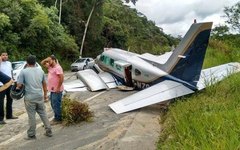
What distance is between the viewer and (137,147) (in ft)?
26.0

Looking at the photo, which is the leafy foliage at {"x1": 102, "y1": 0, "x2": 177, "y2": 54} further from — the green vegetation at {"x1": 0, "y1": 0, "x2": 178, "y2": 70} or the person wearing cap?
the person wearing cap

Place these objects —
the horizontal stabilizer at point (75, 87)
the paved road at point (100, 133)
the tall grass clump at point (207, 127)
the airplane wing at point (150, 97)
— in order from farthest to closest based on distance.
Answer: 1. the horizontal stabilizer at point (75, 87)
2. the airplane wing at point (150, 97)
3. the paved road at point (100, 133)
4. the tall grass clump at point (207, 127)

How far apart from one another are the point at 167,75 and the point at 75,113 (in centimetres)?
384

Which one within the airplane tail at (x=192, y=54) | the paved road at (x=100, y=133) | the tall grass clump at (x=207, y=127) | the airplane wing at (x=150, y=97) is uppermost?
the airplane tail at (x=192, y=54)

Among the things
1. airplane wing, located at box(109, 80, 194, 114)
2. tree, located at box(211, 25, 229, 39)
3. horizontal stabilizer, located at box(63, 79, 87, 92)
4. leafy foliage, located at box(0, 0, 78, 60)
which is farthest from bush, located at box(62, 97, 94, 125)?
leafy foliage, located at box(0, 0, 78, 60)

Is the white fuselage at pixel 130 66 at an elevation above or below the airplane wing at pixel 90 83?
above

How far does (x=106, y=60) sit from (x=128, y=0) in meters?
45.7

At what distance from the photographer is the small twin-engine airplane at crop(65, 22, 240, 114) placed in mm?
11547

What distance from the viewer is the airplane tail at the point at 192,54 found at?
12375mm

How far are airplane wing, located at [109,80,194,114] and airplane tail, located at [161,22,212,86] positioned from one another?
2.23 feet

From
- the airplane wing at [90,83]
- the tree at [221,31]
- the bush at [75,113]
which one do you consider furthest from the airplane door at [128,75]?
the tree at [221,31]

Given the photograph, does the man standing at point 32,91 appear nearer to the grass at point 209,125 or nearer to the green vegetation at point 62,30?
the grass at point 209,125

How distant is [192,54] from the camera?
12.8 m

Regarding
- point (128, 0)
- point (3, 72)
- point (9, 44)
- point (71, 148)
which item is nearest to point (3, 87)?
point (3, 72)
